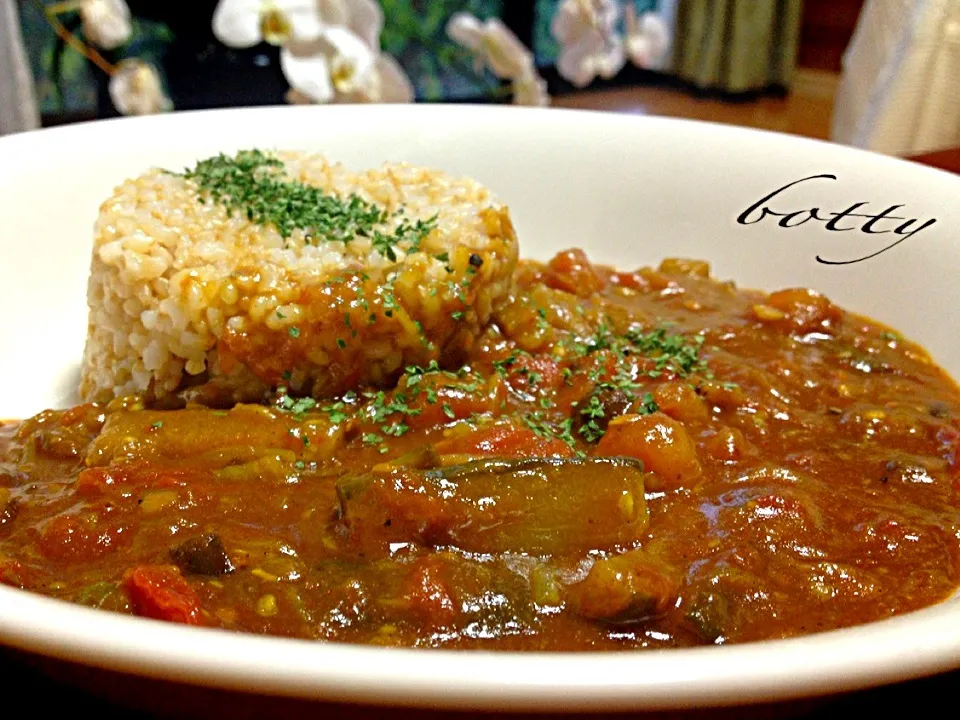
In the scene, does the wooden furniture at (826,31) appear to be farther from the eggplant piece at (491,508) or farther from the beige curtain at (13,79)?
the eggplant piece at (491,508)

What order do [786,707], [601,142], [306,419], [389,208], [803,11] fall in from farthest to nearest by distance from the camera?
1. [803,11]
2. [601,142]
3. [389,208]
4. [306,419]
5. [786,707]

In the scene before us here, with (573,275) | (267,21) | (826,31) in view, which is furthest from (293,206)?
(826,31)

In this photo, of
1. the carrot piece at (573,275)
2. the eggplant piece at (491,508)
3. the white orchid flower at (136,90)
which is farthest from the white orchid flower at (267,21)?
the eggplant piece at (491,508)

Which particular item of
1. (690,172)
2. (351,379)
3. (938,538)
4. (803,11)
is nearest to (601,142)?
(690,172)

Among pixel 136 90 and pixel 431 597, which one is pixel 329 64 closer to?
pixel 136 90

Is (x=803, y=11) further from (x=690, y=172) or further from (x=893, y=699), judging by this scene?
(x=893, y=699)

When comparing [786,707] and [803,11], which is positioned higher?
[786,707]

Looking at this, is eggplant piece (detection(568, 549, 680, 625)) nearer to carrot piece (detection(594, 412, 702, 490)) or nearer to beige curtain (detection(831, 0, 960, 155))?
carrot piece (detection(594, 412, 702, 490))
